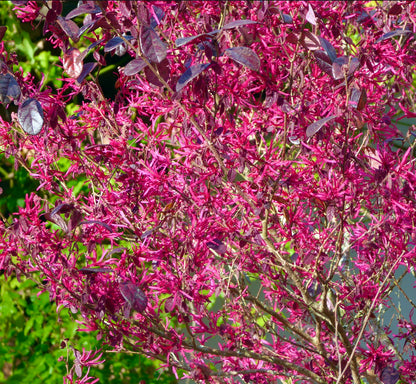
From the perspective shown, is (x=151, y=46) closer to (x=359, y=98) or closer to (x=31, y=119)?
(x=31, y=119)

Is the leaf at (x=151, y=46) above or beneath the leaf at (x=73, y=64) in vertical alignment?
above

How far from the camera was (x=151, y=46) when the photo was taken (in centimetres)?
108

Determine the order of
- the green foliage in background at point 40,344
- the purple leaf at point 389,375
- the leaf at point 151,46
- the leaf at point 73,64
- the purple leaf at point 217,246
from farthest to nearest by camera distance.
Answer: the green foliage in background at point 40,344
the purple leaf at point 389,375
the purple leaf at point 217,246
the leaf at point 73,64
the leaf at point 151,46

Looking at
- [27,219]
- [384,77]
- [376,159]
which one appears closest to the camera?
[376,159]

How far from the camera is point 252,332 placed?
2.04m

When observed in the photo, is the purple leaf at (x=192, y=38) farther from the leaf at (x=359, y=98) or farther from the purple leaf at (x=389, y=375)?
the purple leaf at (x=389, y=375)

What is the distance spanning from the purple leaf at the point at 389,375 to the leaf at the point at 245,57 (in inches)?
47.8

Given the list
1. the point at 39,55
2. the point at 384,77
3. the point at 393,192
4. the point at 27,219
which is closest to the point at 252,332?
the point at 393,192

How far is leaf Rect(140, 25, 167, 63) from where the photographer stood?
108 cm

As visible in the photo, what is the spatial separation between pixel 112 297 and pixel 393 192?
896 millimetres

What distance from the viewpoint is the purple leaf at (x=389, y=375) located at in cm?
174

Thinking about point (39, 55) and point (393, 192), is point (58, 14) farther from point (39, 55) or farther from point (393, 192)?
point (39, 55)

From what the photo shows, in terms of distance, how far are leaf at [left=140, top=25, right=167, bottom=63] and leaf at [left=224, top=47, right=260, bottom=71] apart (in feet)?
0.48

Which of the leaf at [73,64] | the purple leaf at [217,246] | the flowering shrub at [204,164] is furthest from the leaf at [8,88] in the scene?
the purple leaf at [217,246]
